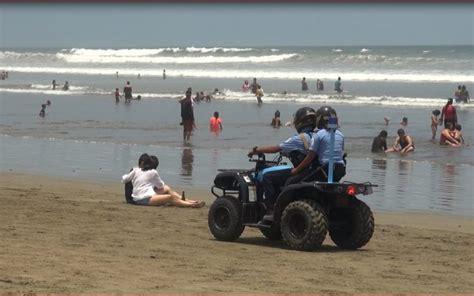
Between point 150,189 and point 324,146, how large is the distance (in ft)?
16.0

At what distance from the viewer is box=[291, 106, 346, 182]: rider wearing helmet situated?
827 centimetres

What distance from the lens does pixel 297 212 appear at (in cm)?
846

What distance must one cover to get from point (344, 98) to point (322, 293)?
4433cm

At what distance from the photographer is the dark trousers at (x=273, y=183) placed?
8.73 metres

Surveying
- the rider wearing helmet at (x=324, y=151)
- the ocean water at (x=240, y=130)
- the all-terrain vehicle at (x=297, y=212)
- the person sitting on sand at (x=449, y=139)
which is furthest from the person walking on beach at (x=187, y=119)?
the rider wearing helmet at (x=324, y=151)

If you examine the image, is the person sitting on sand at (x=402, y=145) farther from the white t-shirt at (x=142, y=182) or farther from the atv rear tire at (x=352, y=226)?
the atv rear tire at (x=352, y=226)

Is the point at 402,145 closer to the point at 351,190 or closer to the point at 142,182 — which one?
the point at 142,182

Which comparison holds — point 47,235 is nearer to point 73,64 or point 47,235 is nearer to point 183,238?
point 183,238

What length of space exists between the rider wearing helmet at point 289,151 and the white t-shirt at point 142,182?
385 centimetres

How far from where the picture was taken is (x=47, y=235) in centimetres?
891

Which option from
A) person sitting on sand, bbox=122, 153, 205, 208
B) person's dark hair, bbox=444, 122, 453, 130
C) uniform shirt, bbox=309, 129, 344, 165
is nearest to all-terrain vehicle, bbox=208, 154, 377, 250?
uniform shirt, bbox=309, 129, 344, 165

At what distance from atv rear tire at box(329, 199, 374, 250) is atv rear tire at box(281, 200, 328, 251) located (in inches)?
16.3

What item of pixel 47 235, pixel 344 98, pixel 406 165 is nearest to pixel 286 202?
pixel 47 235

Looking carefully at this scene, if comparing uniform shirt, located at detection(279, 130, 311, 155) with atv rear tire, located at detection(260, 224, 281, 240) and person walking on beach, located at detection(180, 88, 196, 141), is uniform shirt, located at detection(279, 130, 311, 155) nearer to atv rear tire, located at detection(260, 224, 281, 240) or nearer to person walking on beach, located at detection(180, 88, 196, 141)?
atv rear tire, located at detection(260, 224, 281, 240)
